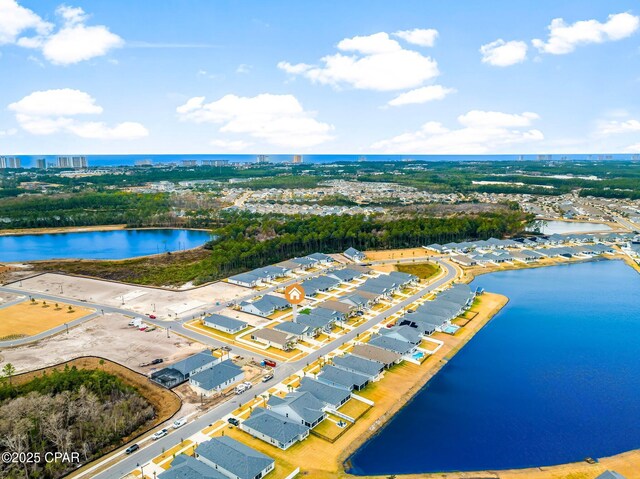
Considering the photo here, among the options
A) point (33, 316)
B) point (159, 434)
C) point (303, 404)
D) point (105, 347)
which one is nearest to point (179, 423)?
point (159, 434)

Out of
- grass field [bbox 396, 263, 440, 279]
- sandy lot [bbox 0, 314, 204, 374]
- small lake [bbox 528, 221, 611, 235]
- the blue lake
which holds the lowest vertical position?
the blue lake

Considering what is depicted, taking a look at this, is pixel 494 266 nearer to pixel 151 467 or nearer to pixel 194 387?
pixel 194 387

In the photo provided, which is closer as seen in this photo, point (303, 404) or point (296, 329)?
point (303, 404)

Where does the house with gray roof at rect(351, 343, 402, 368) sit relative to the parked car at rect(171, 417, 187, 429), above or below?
above

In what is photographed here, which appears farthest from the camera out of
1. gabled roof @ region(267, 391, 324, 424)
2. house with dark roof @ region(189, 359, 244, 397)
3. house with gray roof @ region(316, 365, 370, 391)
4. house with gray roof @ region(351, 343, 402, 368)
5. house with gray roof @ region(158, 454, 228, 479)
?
house with gray roof @ region(351, 343, 402, 368)

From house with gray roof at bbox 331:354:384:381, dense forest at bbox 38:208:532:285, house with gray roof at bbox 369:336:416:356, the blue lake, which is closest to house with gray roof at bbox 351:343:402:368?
house with gray roof at bbox 369:336:416:356

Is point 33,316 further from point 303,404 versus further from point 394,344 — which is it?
point 394,344

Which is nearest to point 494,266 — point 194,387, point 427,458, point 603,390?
point 603,390

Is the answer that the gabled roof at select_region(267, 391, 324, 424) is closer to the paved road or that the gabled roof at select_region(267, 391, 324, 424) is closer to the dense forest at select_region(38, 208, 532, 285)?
the paved road
